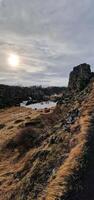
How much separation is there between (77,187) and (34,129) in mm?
22867

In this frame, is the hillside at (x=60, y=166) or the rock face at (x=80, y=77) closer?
the hillside at (x=60, y=166)

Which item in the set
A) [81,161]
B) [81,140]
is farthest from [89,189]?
[81,140]

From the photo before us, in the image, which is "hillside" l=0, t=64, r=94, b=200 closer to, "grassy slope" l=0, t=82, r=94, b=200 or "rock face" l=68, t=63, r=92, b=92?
"grassy slope" l=0, t=82, r=94, b=200

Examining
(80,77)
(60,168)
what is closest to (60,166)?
(60,168)

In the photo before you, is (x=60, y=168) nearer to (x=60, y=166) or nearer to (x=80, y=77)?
(x=60, y=166)

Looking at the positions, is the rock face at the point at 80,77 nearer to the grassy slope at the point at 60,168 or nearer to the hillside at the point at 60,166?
the hillside at the point at 60,166

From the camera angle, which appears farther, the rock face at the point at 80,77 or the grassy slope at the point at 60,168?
the rock face at the point at 80,77

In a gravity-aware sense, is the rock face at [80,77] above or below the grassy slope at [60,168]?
above

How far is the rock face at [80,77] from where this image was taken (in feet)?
124

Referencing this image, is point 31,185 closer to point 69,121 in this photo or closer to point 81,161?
point 81,161

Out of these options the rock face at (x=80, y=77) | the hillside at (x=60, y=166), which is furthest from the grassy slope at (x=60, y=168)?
the rock face at (x=80, y=77)

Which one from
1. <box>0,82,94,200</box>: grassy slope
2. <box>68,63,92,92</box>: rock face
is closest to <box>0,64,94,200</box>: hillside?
<box>0,82,94,200</box>: grassy slope

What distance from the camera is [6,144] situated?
40.1 metres

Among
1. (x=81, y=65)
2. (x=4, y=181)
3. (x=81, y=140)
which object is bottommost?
(x=4, y=181)
